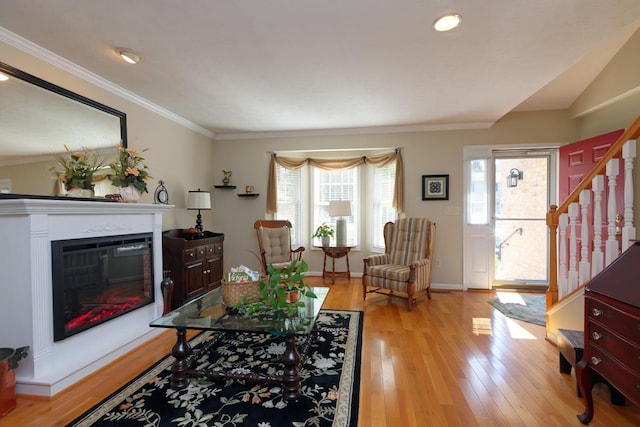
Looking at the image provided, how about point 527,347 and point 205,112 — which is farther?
point 205,112

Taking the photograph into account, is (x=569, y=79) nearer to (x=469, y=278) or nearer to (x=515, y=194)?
(x=515, y=194)

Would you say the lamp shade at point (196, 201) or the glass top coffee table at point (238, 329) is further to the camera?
the lamp shade at point (196, 201)

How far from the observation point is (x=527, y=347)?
2.51 meters

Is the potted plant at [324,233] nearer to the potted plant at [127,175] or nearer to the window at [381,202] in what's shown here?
the window at [381,202]

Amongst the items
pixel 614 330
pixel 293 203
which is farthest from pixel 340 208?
pixel 614 330

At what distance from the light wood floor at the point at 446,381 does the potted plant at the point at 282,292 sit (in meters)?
0.72

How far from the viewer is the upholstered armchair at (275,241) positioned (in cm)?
449

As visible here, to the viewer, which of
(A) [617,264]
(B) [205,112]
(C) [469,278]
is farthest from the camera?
(C) [469,278]

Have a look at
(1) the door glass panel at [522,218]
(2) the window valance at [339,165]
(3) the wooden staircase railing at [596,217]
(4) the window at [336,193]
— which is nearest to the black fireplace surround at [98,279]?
(2) the window valance at [339,165]

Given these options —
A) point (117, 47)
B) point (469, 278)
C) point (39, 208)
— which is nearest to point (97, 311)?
point (39, 208)

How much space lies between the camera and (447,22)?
1.96 metres

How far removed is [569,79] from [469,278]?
9.38 ft

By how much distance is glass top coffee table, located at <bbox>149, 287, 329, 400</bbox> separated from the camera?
181 cm

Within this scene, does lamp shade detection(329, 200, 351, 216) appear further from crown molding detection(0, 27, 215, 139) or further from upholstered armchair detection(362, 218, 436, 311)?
crown molding detection(0, 27, 215, 139)
